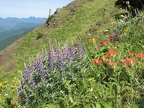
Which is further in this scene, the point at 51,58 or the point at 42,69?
the point at 51,58

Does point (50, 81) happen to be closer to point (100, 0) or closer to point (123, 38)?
point (123, 38)

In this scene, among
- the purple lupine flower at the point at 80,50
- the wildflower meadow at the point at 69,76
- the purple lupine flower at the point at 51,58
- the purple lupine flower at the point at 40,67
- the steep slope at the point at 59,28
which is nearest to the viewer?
the wildflower meadow at the point at 69,76

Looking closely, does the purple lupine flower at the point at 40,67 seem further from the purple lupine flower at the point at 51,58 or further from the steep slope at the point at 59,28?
the steep slope at the point at 59,28

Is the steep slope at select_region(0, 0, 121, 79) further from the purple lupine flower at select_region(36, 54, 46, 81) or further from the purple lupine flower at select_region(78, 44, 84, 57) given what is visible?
the purple lupine flower at select_region(36, 54, 46, 81)

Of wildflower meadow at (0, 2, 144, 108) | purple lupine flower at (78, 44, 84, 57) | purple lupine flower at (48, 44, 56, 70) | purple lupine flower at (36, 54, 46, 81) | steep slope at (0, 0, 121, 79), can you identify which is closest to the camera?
wildflower meadow at (0, 2, 144, 108)

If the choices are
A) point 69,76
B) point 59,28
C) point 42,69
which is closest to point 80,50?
point 69,76

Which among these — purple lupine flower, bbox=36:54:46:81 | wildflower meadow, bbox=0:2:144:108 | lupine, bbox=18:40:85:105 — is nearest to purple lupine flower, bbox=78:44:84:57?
wildflower meadow, bbox=0:2:144:108

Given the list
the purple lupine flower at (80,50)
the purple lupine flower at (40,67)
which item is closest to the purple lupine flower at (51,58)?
the purple lupine flower at (40,67)

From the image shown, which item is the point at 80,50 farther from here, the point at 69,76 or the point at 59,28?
the point at 59,28

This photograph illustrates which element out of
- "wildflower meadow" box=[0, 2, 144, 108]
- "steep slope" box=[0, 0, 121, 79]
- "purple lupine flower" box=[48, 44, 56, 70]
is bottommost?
"steep slope" box=[0, 0, 121, 79]

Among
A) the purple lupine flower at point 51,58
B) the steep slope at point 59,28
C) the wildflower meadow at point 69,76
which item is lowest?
the steep slope at point 59,28

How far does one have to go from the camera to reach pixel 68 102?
4.80 metres

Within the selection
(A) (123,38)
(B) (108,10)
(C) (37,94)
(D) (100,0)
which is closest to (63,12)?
(D) (100,0)

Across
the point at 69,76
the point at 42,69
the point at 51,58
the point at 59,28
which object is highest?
the point at 51,58
